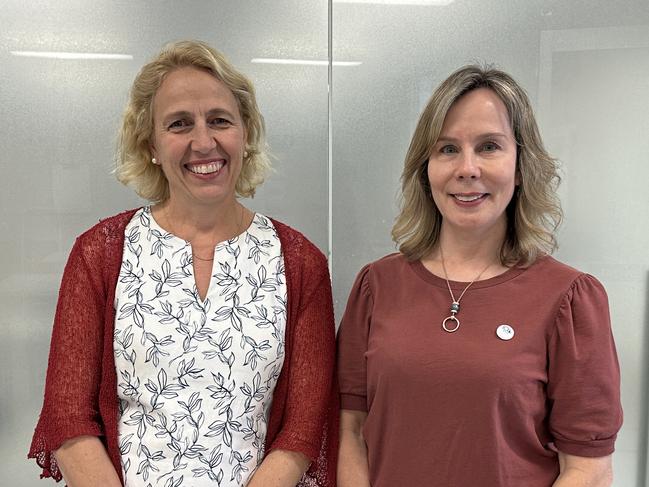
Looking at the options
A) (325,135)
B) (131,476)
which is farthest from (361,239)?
(131,476)

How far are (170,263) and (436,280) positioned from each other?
2.08ft

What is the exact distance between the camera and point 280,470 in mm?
1614

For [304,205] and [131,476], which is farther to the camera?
[304,205]

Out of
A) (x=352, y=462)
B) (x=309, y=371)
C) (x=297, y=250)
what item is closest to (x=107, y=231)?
(x=297, y=250)

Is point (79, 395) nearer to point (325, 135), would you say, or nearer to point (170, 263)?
point (170, 263)

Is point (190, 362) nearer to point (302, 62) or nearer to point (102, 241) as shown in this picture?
point (102, 241)

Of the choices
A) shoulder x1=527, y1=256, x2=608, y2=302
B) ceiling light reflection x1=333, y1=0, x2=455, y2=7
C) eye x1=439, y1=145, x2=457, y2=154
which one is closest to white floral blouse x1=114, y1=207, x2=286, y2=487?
eye x1=439, y1=145, x2=457, y2=154

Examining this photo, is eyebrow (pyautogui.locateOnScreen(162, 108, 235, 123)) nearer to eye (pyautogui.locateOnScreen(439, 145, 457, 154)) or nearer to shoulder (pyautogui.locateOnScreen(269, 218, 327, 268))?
shoulder (pyautogui.locateOnScreen(269, 218, 327, 268))

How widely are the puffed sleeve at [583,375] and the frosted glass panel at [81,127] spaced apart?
1.17 m

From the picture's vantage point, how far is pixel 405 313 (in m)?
1.54

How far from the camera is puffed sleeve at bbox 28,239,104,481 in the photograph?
5.08ft

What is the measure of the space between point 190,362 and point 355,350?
0.39 metres

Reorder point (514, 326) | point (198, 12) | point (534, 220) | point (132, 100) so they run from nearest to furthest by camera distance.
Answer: point (514, 326)
point (534, 220)
point (132, 100)
point (198, 12)

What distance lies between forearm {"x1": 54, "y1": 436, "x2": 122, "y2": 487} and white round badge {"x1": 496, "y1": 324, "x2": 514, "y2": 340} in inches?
36.4
